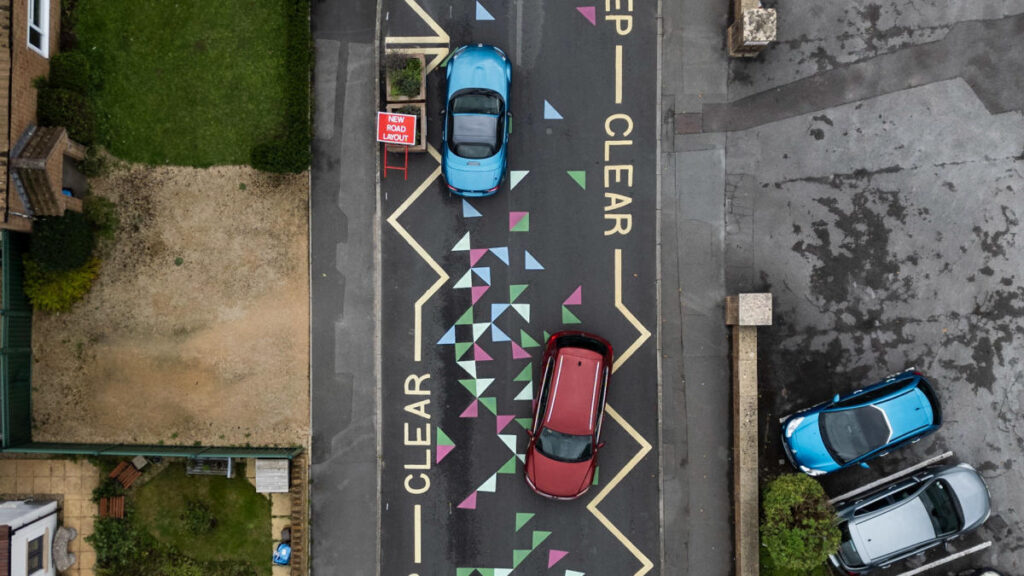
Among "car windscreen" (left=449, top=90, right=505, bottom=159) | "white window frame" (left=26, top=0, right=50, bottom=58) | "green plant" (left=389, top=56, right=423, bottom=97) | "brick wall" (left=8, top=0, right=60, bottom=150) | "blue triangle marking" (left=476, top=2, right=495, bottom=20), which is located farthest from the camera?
"blue triangle marking" (left=476, top=2, right=495, bottom=20)

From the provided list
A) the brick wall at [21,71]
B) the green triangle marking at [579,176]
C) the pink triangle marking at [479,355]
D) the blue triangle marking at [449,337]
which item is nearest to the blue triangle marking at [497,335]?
the pink triangle marking at [479,355]

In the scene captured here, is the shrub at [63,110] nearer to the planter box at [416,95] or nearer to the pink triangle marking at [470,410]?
the planter box at [416,95]

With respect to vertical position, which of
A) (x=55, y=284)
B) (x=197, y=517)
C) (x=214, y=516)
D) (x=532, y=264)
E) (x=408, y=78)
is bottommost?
A: (x=214, y=516)

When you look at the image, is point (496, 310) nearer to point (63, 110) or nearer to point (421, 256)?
point (421, 256)

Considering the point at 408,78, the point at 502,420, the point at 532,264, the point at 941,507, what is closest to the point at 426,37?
the point at 408,78

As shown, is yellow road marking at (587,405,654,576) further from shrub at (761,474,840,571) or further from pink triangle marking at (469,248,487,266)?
pink triangle marking at (469,248,487,266)

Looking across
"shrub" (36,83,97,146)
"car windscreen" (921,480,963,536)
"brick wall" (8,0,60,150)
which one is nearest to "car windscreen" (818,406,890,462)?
"car windscreen" (921,480,963,536)

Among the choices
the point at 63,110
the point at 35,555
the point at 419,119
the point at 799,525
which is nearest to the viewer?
the point at 799,525
